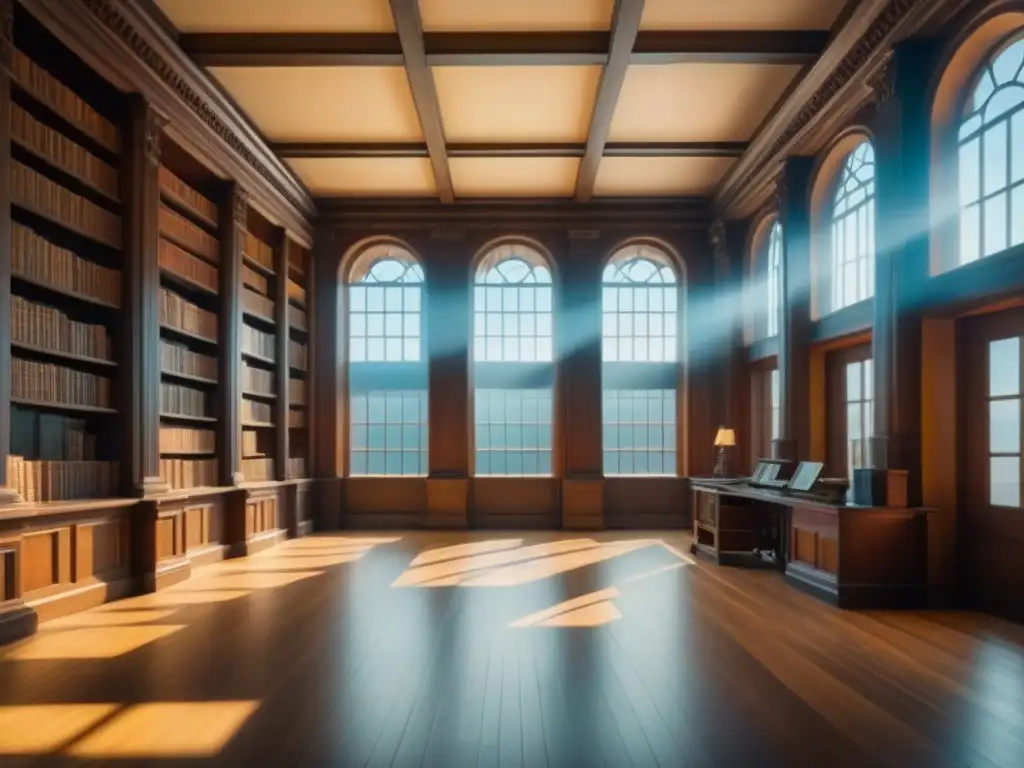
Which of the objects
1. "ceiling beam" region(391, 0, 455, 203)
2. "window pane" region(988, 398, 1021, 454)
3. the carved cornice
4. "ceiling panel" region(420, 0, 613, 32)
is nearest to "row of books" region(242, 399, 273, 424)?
"ceiling beam" region(391, 0, 455, 203)

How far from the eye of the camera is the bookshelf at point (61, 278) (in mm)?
5039

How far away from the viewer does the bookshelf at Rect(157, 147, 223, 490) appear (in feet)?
23.1

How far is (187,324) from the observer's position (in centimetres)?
744

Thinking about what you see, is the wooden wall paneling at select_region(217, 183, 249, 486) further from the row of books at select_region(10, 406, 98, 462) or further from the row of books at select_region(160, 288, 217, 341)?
the row of books at select_region(10, 406, 98, 462)

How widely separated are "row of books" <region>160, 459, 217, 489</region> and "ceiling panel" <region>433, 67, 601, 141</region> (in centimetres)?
411

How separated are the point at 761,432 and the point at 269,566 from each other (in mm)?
5963

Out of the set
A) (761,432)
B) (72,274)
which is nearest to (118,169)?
(72,274)

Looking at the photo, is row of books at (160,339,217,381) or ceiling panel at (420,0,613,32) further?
row of books at (160,339,217,381)

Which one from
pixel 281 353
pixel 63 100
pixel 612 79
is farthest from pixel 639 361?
pixel 63 100

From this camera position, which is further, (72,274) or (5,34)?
(72,274)

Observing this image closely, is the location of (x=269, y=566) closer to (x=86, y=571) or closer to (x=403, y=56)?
(x=86, y=571)

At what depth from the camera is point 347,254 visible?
11.3 metres

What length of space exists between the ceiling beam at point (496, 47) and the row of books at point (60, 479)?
3351mm

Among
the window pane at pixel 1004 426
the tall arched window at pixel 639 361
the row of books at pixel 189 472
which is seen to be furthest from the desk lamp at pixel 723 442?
the row of books at pixel 189 472
